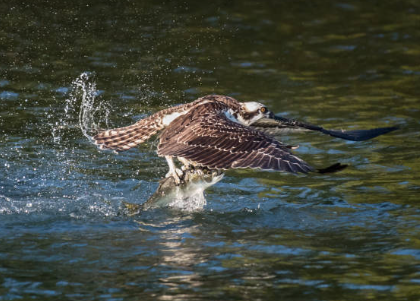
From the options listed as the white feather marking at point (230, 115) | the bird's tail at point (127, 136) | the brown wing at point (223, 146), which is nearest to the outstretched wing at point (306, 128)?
the white feather marking at point (230, 115)

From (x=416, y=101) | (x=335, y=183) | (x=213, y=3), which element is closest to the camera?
(x=335, y=183)

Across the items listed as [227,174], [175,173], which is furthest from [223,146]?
[227,174]

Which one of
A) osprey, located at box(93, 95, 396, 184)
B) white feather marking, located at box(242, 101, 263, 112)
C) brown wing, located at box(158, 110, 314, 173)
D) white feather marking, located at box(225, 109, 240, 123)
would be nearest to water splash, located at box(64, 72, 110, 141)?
osprey, located at box(93, 95, 396, 184)

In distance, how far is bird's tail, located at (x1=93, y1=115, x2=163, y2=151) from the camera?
877 centimetres

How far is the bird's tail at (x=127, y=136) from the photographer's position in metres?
8.77

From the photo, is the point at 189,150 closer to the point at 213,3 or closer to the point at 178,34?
the point at 178,34

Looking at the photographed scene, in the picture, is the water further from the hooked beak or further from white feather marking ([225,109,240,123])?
white feather marking ([225,109,240,123])

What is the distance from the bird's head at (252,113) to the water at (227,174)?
0.99 metres

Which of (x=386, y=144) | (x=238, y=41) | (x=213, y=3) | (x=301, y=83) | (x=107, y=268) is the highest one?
(x=213, y=3)

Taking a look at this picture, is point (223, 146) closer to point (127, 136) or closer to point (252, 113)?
point (252, 113)

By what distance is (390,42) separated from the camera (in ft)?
50.4

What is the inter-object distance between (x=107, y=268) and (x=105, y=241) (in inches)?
30.6

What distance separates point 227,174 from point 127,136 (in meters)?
1.98

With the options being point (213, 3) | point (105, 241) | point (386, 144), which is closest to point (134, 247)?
point (105, 241)
